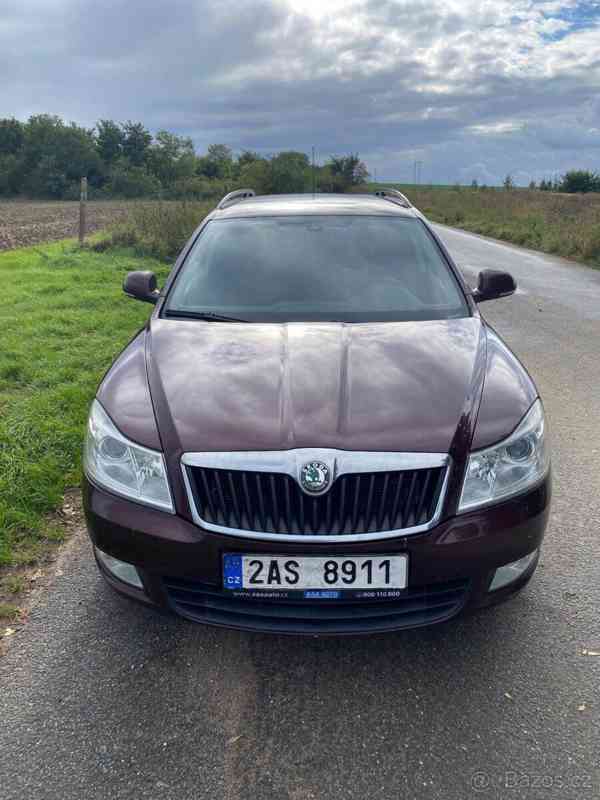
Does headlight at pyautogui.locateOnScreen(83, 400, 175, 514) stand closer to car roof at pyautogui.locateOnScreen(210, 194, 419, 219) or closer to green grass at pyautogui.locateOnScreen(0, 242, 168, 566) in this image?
green grass at pyautogui.locateOnScreen(0, 242, 168, 566)

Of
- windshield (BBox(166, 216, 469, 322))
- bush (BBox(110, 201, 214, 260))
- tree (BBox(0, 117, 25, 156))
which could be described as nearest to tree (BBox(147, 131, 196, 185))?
tree (BBox(0, 117, 25, 156))

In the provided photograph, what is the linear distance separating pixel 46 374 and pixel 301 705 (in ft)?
14.3

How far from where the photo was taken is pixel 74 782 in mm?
2049

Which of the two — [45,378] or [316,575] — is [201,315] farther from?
[45,378]

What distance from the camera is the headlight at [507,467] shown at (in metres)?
2.32

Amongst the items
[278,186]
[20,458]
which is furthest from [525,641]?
[278,186]

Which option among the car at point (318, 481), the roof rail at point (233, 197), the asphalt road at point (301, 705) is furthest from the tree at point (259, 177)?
the asphalt road at point (301, 705)

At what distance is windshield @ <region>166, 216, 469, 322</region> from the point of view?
11.2 feet

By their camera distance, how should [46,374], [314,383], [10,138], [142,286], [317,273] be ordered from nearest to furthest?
[314,383]
[317,273]
[142,286]
[46,374]
[10,138]

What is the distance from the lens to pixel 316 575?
2221mm

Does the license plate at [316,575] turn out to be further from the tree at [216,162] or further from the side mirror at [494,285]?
the tree at [216,162]

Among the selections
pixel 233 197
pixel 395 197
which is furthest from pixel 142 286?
pixel 395 197

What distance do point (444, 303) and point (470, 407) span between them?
3.73 feet

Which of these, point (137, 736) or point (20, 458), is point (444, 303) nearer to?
point (137, 736)
